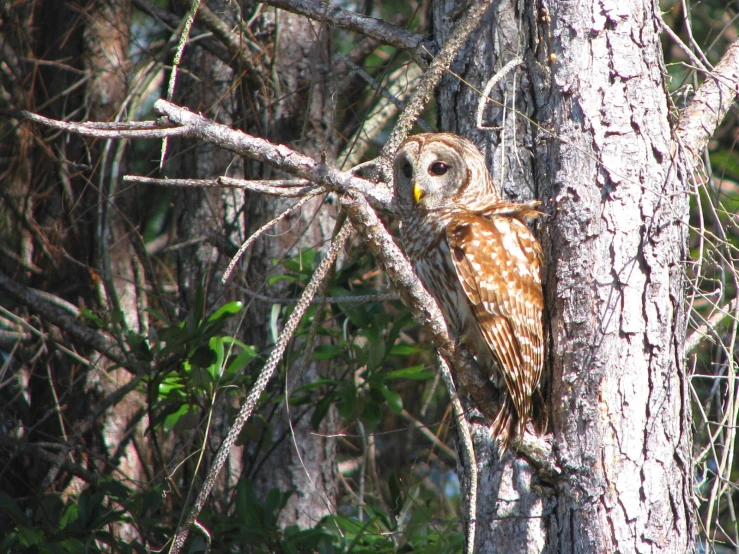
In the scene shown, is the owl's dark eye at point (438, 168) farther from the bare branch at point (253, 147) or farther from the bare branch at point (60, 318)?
the bare branch at point (60, 318)

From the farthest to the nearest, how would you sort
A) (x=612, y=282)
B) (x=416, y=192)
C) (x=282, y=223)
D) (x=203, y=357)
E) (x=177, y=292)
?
(x=177, y=292) → (x=282, y=223) → (x=203, y=357) → (x=416, y=192) → (x=612, y=282)

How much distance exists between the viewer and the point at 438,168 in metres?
3.36

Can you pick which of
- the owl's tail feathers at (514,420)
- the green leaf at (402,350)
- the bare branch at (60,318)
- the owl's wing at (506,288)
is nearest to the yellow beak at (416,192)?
the owl's wing at (506,288)

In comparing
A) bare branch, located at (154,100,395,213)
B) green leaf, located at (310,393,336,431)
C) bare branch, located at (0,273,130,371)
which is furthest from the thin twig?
bare branch, located at (0,273,130,371)

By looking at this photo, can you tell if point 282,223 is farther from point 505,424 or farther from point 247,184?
point 247,184

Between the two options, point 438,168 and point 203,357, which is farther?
point 203,357

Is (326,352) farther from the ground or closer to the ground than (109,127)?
closer to the ground

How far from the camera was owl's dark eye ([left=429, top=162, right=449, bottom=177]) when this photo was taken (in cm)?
333

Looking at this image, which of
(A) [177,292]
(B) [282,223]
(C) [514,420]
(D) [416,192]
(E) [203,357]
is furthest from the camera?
(A) [177,292]

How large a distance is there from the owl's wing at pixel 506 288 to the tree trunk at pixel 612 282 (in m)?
0.30

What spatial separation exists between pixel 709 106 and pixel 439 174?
3.71 feet

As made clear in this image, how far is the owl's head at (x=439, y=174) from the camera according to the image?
3.17 m

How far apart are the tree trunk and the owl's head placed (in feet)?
2.28

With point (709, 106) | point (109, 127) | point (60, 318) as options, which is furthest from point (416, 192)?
point (60, 318)
